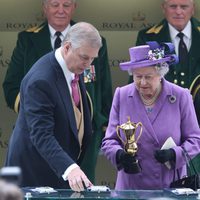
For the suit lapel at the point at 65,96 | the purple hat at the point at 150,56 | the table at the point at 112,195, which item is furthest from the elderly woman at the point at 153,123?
the table at the point at 112,195

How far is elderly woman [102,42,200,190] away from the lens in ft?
12.3

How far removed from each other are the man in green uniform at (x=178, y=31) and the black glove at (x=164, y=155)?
1882mm

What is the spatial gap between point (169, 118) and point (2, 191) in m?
2.64

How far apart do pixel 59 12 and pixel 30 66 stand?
536mm

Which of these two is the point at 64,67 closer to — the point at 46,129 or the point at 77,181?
the point at 46,129

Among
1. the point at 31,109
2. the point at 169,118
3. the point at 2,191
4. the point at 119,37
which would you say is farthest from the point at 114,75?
the point at 2,191

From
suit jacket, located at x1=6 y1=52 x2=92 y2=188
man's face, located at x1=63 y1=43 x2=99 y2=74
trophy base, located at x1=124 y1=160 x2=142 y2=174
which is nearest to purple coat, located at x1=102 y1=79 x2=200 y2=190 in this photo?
trophy base, located at x1=124 y1=160 x2=142 y2=174

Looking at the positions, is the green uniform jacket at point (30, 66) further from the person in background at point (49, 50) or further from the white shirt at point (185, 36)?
the white shirt at point (185, 36)

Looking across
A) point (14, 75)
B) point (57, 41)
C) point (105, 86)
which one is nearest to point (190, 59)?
point (105, 86)

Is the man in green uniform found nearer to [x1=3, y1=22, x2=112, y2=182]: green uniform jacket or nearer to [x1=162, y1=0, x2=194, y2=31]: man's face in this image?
[x1=162, y1=0, x2=194, y2=31]: man's face

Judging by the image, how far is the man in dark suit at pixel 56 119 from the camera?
3295 mm

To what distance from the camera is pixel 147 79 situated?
377 cm

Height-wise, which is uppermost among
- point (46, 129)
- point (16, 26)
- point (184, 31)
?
point (16, 26)

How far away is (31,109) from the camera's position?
11.1 feet
